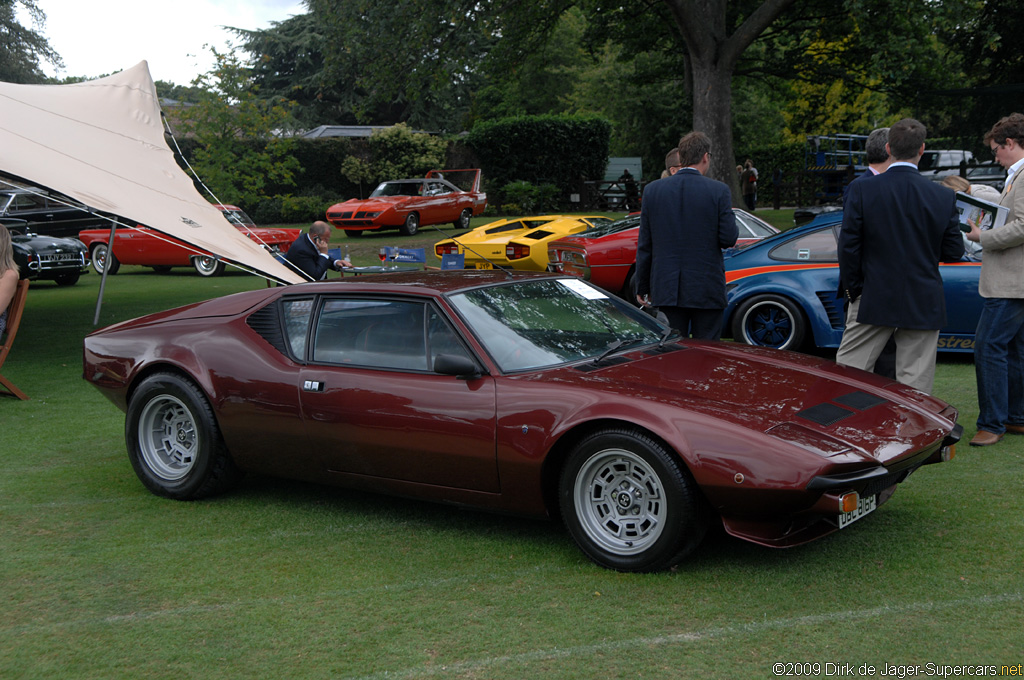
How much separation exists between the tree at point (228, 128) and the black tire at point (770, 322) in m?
19.8

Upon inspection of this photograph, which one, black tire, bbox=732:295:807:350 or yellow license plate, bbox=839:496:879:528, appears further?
black tire, bbox=732:295:807:350

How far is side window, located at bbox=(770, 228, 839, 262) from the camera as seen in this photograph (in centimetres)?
849

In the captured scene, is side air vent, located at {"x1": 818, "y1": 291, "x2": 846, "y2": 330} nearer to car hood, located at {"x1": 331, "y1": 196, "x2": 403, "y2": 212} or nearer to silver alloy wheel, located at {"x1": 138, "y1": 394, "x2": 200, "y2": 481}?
silver alloy wheel, located at {"x1": 138, "y1": 394, "x2": 200, "y2": 481}

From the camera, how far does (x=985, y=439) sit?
5469mm

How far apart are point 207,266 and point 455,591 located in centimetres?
1703

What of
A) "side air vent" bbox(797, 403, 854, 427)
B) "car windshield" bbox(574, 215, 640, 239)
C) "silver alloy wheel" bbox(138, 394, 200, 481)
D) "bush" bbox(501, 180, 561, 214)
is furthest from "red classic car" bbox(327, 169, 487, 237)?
"side air vent" bbox(797, 403, 854, 427)

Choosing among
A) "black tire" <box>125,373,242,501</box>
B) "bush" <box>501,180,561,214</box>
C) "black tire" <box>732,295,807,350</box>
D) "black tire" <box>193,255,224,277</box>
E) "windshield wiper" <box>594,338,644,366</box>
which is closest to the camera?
"windshield wiper" <box>594,338,644,366</box>

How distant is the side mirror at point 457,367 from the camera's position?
404 centimetres

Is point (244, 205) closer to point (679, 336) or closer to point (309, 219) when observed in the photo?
point (309, 219)

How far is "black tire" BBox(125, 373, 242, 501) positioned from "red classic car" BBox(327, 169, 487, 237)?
1910 cm

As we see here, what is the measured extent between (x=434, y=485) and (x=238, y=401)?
1.24 metres

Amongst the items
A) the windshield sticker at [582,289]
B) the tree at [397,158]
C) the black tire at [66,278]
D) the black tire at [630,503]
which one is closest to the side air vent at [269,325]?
the windshield sticker at [582,289]

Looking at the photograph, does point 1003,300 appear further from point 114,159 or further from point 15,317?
point 114,159

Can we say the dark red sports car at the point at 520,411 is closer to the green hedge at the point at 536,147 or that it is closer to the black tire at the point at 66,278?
the black tire at the point at 66,278
